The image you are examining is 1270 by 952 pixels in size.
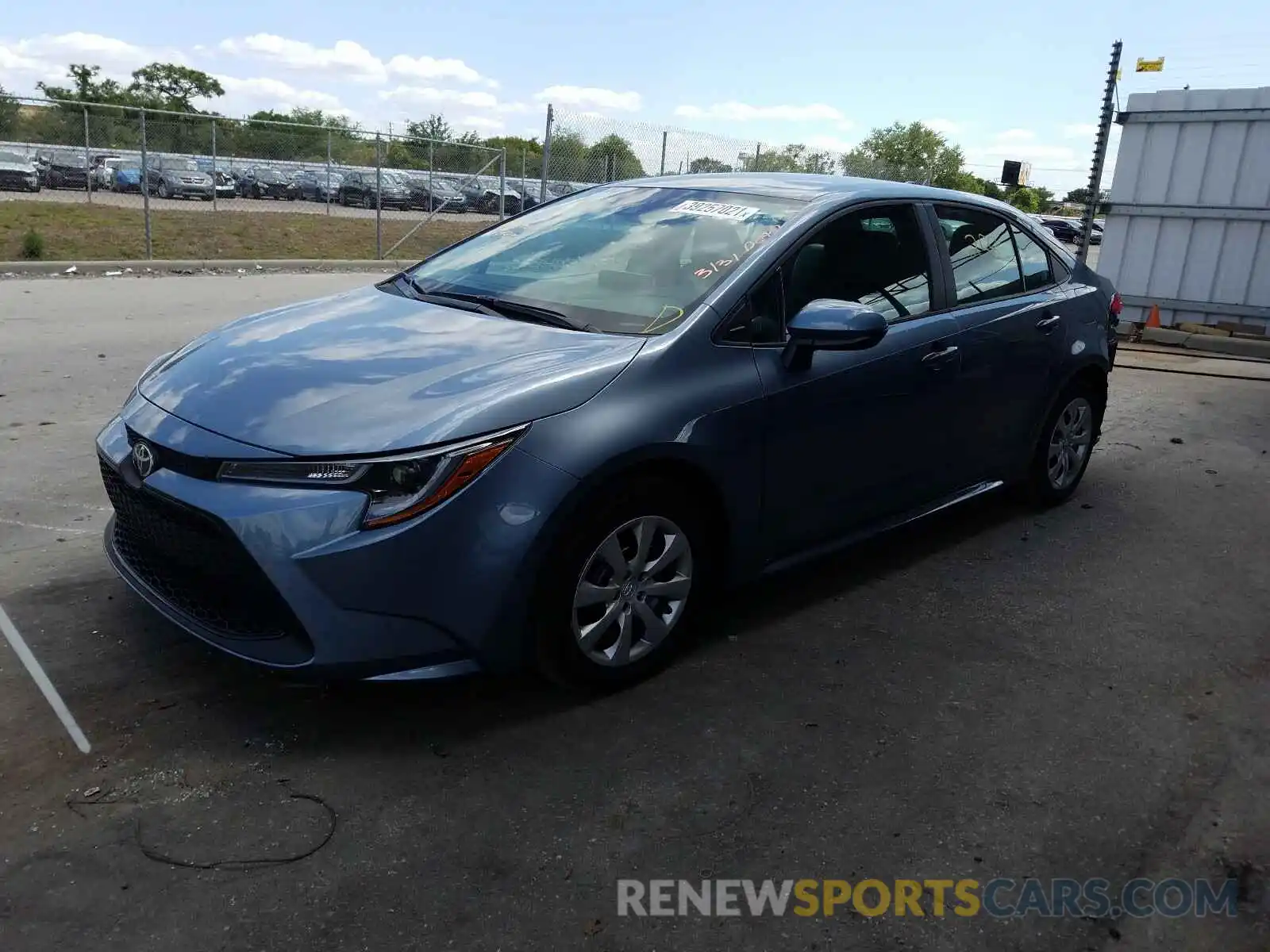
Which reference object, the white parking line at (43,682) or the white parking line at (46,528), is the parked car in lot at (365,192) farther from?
the white parking line at (43,682)

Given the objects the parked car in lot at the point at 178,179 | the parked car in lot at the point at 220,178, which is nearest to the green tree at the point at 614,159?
the parked car in lot at the point at 178,179

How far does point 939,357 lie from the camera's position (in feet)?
13.8

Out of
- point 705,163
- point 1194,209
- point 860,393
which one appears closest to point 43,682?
point 860,393

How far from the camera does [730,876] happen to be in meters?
2.51

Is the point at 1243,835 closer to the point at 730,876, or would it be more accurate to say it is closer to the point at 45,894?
the point at 730,876

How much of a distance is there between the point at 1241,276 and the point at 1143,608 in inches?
362

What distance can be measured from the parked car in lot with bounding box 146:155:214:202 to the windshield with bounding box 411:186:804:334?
17.6m

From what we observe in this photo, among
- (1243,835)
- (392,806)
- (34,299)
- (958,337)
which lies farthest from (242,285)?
(1243,835)

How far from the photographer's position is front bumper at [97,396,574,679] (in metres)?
2.70

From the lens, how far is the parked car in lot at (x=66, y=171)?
20.5 metres

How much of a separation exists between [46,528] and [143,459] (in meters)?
1.78

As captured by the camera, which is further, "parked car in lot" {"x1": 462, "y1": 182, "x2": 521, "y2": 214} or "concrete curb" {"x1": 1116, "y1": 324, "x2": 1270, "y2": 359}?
"parked car in lot" {"x1": 462, "y1": 182, "x2": 521, "y2": 214}

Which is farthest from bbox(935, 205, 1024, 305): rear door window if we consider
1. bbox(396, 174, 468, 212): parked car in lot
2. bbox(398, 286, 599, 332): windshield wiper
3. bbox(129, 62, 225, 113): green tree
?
bbox(129, 62, 225, 113): green tree

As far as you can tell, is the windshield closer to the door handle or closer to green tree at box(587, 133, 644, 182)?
the door handle
